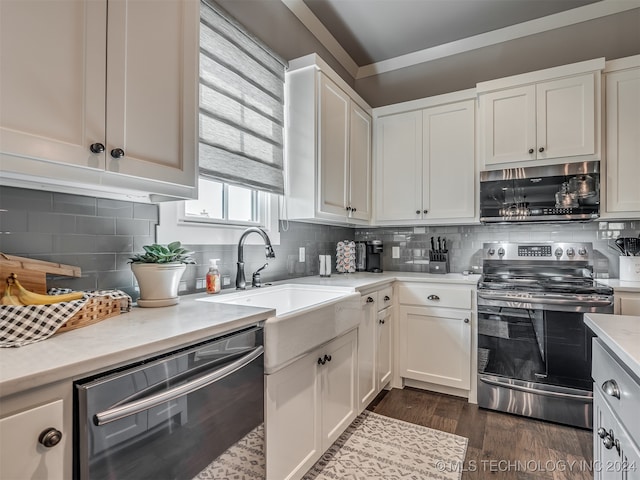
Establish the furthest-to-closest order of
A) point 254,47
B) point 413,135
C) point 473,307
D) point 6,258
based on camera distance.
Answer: point 413,135 < point 473,307 < point 254,47 < point 6,258

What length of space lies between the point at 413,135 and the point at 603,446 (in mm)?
2463

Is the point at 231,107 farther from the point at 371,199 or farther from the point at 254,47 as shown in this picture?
the point at 371,199

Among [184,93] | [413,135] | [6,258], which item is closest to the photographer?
[6,258]

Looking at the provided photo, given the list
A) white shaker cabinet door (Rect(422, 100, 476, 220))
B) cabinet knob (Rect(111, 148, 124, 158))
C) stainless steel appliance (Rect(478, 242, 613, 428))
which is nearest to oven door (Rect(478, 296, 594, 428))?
stainless steel appliance (Rect(478, 242, 613, 428))

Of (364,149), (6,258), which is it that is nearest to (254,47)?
(364,149)

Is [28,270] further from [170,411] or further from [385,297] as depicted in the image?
[385,297]

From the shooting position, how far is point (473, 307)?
8.17ft

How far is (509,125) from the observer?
2.57 m

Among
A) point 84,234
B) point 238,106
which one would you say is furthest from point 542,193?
point 84,234

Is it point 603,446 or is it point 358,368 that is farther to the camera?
point 358,368

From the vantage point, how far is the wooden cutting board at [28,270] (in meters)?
0.99

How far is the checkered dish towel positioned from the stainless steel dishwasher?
242 millimetres

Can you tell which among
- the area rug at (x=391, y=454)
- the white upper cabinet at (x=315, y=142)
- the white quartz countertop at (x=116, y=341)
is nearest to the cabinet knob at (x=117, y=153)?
→ the white quartz countertop at (x=116, y=341)

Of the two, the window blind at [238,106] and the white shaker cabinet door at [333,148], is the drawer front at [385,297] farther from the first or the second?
the window blind at [238,106]
